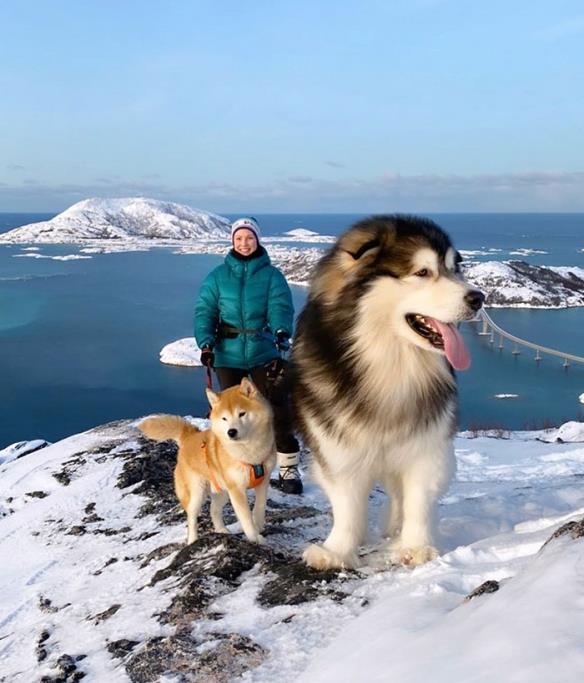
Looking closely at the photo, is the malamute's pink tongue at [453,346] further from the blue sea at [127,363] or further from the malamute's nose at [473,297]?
the blue sea at [127,363]

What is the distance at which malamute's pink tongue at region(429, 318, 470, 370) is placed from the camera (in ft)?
9.65

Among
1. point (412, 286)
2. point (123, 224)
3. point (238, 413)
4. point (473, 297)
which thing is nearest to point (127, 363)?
point (238, 413)

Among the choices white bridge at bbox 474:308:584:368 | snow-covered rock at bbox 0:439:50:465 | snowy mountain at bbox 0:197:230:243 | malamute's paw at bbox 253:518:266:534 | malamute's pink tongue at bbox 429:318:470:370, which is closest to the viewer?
malamute's pink tongue at bbox 429:318:470:370

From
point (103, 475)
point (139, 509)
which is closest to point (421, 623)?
point (139, 509)

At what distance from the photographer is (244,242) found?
501 cm

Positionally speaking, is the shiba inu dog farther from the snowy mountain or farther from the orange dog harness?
the snowy mountain

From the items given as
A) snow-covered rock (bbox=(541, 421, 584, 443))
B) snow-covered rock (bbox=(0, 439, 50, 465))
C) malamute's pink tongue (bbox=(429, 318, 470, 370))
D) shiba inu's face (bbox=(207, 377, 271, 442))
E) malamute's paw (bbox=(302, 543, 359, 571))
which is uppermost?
malamute's pink tongue (bbox=(429, 318, 470, 370))

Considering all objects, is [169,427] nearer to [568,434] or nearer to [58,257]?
[568,434]

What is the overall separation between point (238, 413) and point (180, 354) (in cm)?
3487

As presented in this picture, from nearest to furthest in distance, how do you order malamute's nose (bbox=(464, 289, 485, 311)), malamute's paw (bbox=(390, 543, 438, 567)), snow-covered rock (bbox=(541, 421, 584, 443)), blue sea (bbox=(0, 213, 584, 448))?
malamute's nose (bbox=(464, 289, 485, 311))
malamute's paw (bbox=(390, 543, 438, 567))
snow-covered rock (bbox=(541, 421, 584, 443))
blue sea (bbox=(0, 213, 584, 448))

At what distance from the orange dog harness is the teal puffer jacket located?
104 cm

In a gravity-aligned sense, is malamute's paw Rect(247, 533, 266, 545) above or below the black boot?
above

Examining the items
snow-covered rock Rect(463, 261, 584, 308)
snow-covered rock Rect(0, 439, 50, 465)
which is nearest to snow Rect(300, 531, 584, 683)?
snow-covered rock Rect(0, 439, 50, 465)

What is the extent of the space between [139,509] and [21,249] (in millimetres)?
121995
